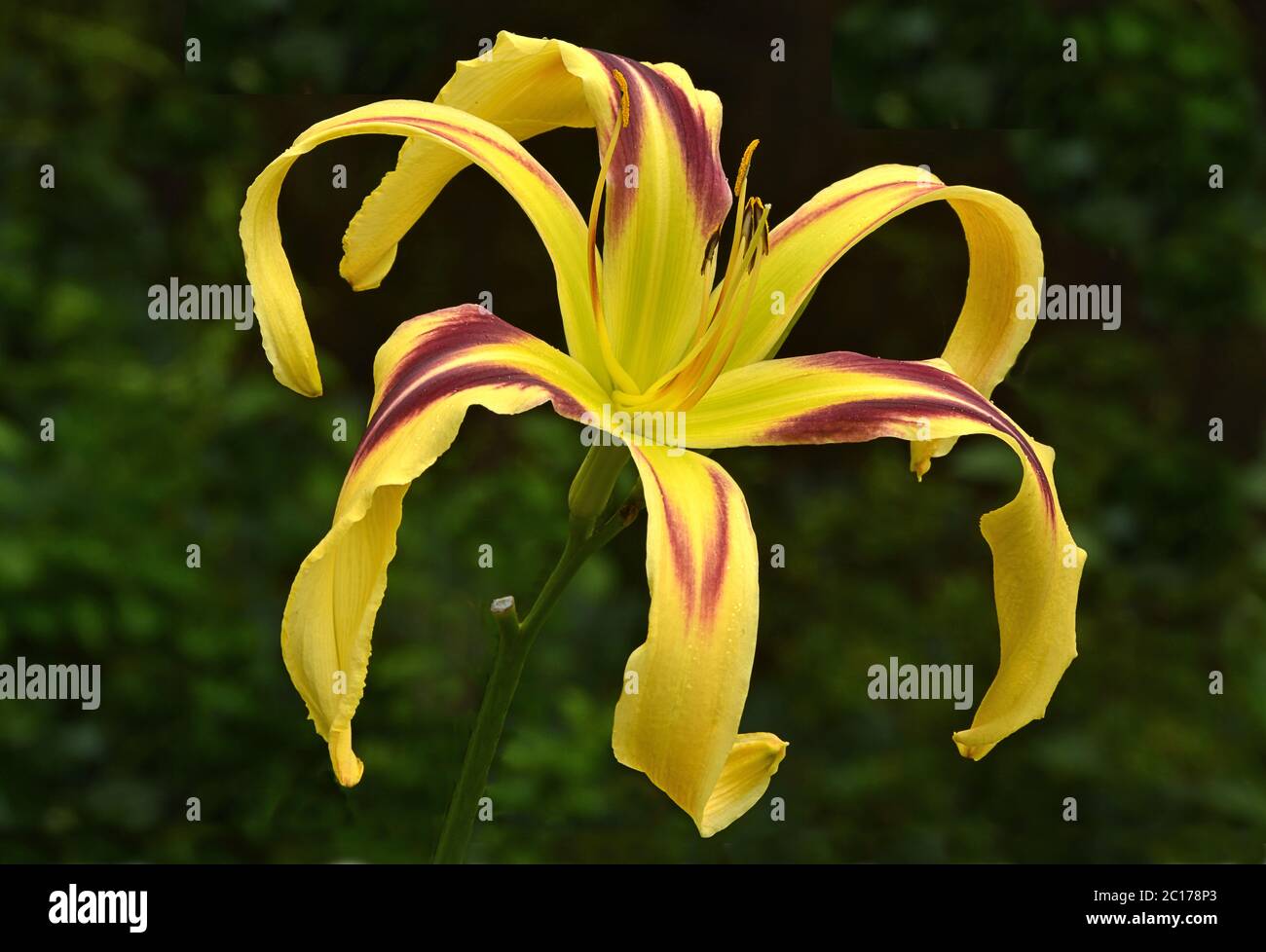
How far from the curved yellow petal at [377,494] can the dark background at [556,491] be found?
68 centimetres

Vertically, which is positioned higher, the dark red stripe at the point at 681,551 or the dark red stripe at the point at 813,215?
the dark red stripe at the point at 813,215

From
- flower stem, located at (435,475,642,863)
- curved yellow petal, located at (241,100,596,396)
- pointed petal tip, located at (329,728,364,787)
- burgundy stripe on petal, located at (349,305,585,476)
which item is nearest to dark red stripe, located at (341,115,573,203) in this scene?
curved yellow petal, located at (241,100,596,396)

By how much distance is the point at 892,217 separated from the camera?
927 millimetres

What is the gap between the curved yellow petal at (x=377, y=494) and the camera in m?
0.71

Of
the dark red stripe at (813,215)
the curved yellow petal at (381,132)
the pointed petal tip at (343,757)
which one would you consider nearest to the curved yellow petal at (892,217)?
the dark red stripe at (813,215)

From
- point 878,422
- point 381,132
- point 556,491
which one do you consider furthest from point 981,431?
point 556,491

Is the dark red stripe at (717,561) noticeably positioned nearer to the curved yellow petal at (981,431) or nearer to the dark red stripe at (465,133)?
the curved yellow petal at (981,431)

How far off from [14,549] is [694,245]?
2.94 feet

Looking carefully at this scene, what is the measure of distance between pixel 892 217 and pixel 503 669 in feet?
1.26

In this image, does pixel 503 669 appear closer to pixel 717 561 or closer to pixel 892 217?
pixel 717 561

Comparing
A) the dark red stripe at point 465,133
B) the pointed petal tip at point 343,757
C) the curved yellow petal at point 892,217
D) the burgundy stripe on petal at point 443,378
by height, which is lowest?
the pointed petal tip at point 343,757

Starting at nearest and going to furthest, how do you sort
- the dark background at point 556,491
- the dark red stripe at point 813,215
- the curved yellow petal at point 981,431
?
the curved yellow petal at point 981,431 → the dark red stripe at point 813,215 → the dark background at point 556,491

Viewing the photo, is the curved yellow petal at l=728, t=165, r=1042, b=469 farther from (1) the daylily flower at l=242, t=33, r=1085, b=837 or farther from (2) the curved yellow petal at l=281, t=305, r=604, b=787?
(2) the curved yellow petal at l=281, t=305, r=604, b=787

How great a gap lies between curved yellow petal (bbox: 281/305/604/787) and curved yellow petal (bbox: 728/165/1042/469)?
0.16 metres
